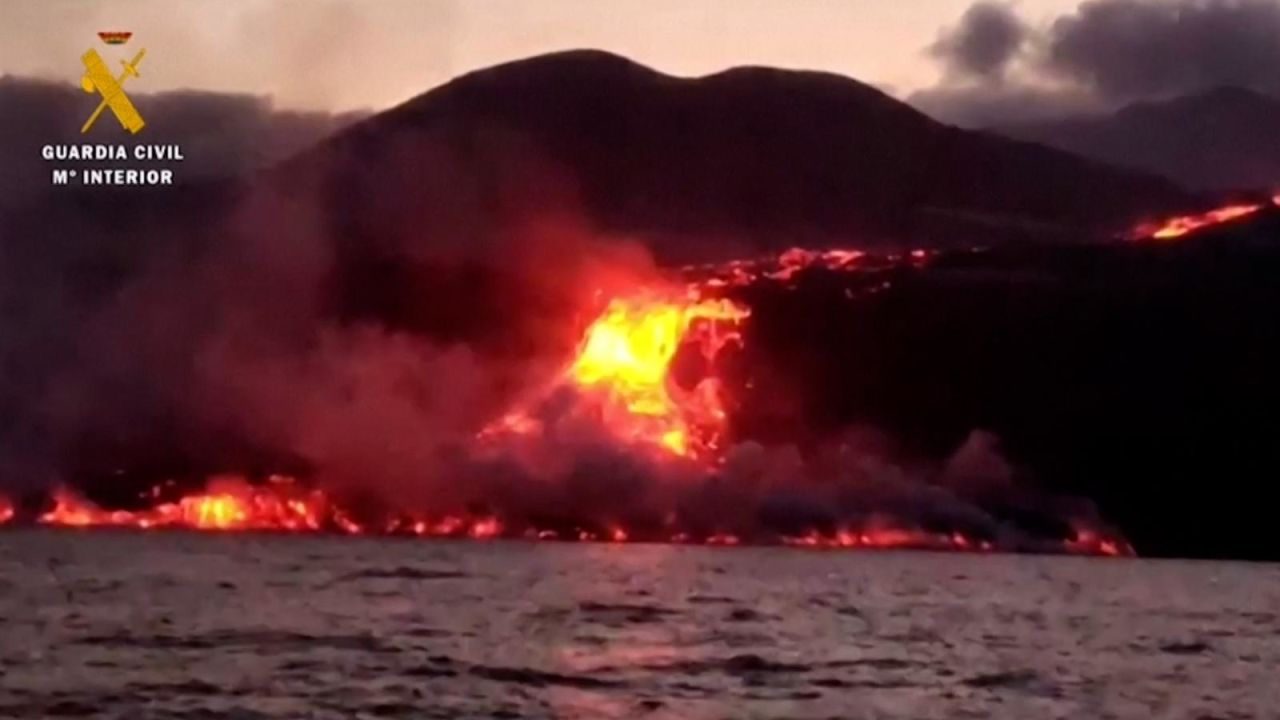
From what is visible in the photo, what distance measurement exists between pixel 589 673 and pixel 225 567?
81.1 meters

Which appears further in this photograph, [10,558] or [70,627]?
[10,558]

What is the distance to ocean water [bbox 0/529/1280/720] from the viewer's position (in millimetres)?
56219

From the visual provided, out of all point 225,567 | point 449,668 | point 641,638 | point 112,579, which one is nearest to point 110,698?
point 449,668

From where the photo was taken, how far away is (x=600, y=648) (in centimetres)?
7362

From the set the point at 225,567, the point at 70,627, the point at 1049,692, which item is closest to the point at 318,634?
the point at 70,627

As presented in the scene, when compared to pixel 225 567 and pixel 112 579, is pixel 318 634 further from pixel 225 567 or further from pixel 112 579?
pixel 225 567

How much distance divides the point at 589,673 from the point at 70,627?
2401 cm

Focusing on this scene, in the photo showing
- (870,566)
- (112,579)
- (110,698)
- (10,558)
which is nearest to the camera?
(110,698)

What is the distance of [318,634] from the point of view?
76188 millimetres

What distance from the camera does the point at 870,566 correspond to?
604 feet

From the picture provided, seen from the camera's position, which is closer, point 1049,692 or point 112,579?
point 1049,692

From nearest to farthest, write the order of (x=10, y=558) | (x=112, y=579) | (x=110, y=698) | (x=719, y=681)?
(x=110, y=698) → (x=719, y=681) → (x=112, y=579) → (x=10, y=558)

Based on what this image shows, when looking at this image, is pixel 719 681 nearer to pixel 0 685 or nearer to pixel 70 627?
pixel 0 685

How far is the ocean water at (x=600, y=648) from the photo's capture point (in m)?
56.2
